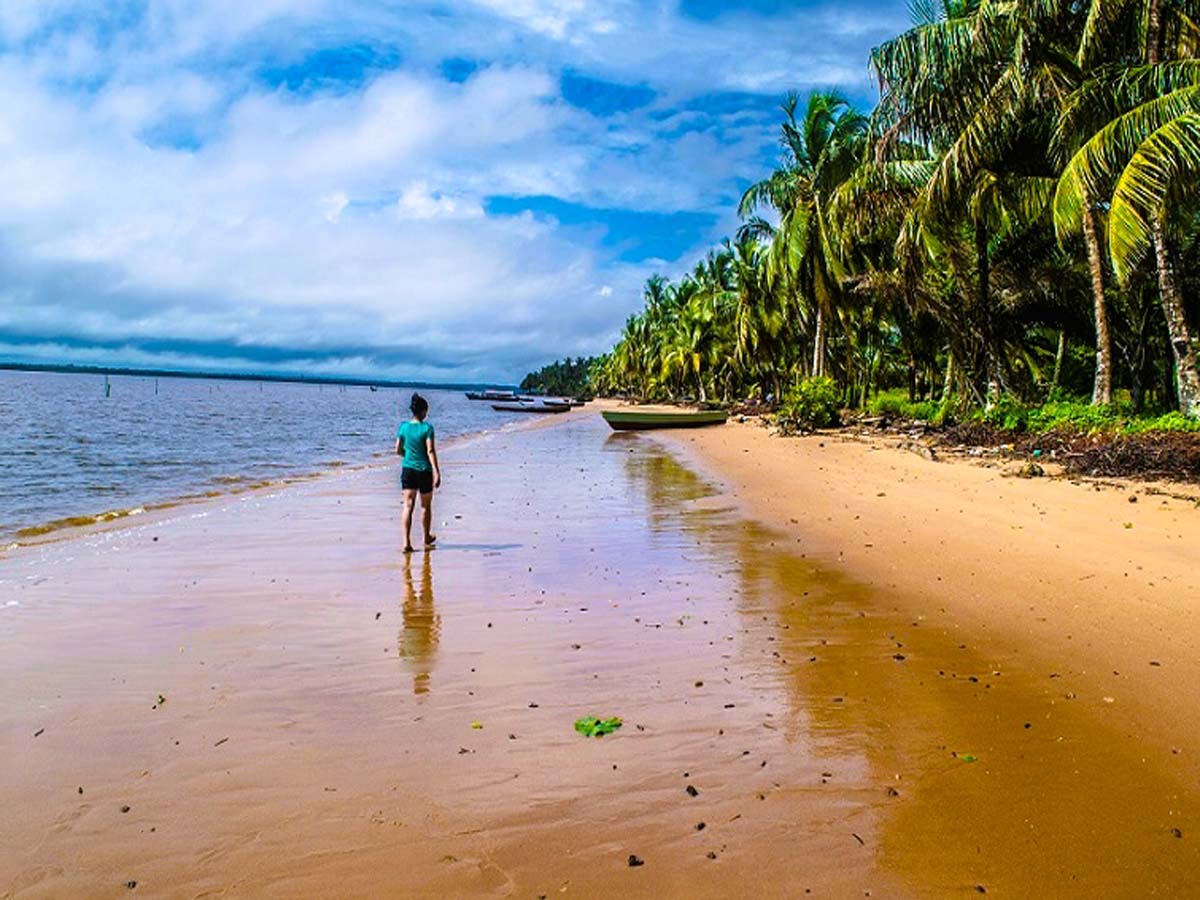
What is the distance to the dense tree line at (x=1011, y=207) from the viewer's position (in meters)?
14.4

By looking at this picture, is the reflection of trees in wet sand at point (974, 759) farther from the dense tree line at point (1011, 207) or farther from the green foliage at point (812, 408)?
the green foliage at point (812, 408)

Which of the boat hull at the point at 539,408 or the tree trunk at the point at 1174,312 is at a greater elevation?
the tree trunk at the point at 1174,312

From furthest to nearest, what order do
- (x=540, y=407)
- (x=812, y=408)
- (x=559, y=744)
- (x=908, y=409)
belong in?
(x=540, y=407) < (x=812, y=408) < (x=908, y=409) < (x=559, y=744)

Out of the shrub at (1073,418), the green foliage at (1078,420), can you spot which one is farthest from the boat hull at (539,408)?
the shrub at (1073,418)

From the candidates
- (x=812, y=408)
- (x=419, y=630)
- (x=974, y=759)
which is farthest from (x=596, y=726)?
(x=812, y=408)

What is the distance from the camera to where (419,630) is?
6.56 metres

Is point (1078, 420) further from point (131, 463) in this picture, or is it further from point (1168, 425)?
point (131, 463)

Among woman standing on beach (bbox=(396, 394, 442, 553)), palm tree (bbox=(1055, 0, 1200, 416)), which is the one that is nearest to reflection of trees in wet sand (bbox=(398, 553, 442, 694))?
woman standing on beach (bbox=(396, 394, 442, 553))

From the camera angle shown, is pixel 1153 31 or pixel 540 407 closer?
pixel 1153 31

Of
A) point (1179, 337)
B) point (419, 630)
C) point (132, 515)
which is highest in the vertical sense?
point (1179, 337)

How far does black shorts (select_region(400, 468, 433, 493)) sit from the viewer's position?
10211 mm

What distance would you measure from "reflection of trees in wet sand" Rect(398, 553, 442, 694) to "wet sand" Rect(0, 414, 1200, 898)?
4 centimetres

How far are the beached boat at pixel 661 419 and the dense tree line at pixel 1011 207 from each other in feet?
20.7

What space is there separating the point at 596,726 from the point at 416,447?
6.35 m
